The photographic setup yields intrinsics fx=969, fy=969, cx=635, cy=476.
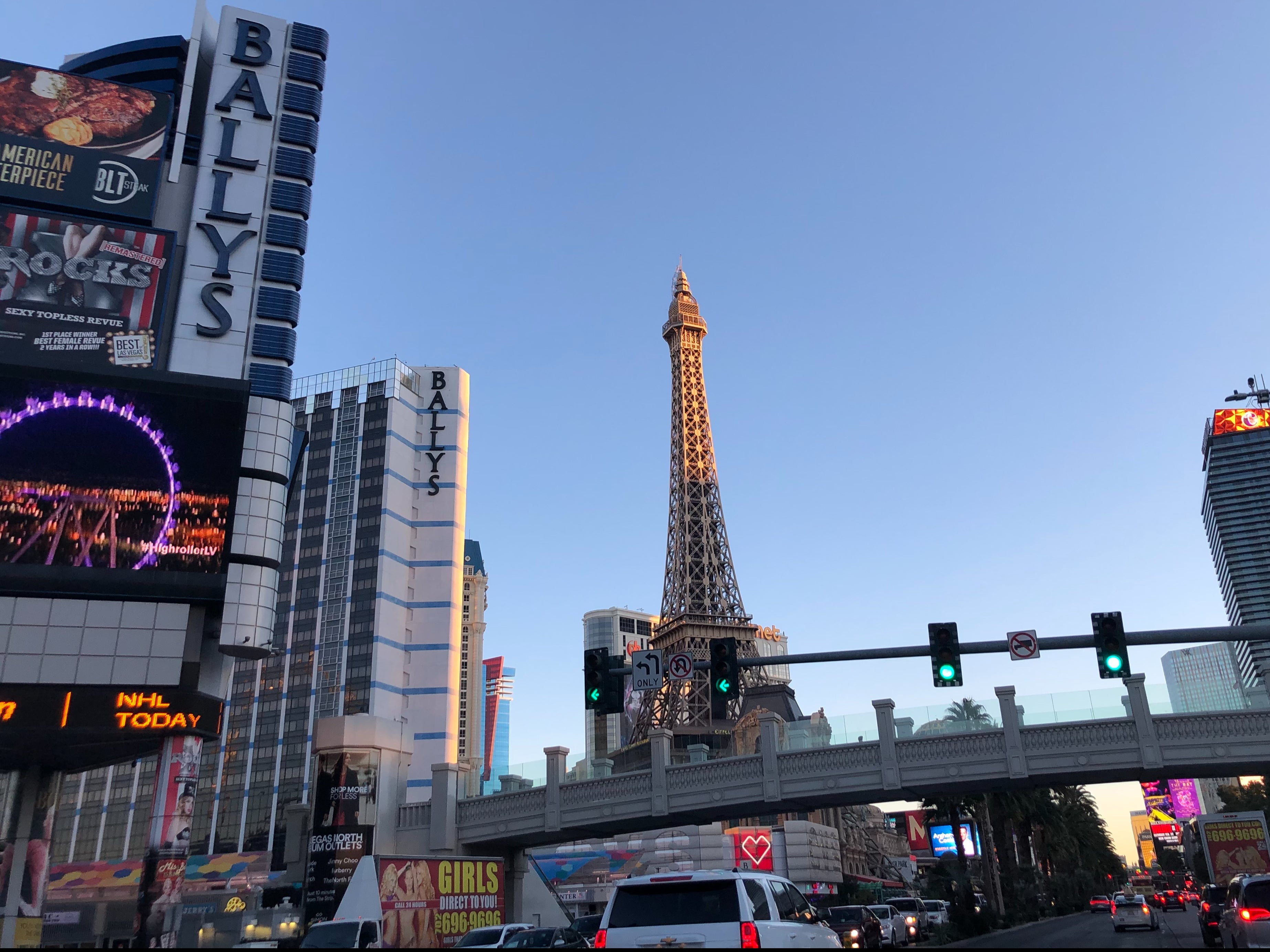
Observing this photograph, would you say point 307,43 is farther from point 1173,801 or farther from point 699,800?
point 1173,801

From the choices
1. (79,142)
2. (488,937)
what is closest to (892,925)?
(488,937)

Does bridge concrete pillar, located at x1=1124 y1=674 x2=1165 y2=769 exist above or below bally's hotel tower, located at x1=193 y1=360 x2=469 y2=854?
below

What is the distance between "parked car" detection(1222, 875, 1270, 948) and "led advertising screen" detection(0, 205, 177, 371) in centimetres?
3589

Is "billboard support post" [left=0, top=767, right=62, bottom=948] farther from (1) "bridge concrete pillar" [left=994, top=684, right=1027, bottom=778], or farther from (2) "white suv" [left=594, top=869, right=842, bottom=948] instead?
(1) "bridge concrete pillar" [left=994, top=684, right=1027, bottom=778]

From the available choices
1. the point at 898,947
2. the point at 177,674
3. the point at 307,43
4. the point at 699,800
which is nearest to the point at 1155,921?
the point at 898,947

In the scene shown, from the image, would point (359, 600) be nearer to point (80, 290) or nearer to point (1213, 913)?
point (80, 290)

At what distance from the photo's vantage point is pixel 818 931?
11977 millimetres

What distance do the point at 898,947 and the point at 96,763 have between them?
104ft

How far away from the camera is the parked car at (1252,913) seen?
16672 mm


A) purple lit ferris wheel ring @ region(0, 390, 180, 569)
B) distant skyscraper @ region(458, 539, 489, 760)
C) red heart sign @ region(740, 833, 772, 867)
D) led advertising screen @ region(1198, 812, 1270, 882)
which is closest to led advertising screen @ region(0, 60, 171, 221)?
purple lit ferris wheel ring @ region(0, 390, 180, 569)

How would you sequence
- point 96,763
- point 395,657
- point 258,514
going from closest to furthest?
point 258,514 < point 96,763 < point 395,657

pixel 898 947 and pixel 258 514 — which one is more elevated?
pixel 258 514

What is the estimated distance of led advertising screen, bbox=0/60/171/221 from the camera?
3797 centimetres

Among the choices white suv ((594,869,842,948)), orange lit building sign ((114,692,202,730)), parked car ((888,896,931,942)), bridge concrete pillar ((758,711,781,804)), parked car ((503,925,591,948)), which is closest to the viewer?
white suv ((594,869,842,948))
